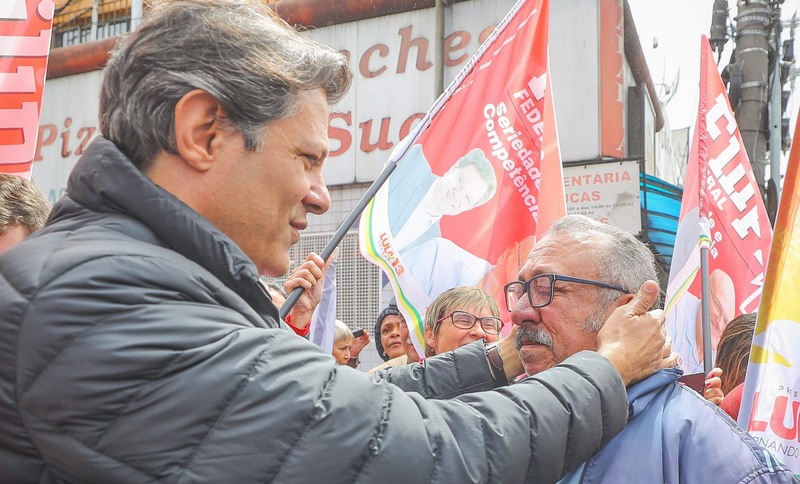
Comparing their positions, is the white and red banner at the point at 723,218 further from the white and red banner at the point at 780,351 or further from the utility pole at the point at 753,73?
the utility pole at the point at 753,73

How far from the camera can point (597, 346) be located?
8.15ft

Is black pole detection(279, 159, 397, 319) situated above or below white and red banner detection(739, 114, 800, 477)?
above

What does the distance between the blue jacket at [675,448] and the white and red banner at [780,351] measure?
0.88 m

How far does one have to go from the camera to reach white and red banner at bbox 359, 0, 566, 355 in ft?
15.4

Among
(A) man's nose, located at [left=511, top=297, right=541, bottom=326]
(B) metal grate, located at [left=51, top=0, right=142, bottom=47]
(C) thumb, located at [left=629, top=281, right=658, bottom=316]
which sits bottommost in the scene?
(A) man's nose, located at [left=511, top=297, right=541, bottom=326]

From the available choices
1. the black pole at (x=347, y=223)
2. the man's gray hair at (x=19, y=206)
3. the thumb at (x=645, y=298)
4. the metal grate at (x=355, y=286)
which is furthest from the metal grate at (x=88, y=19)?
the thumb at (x=645, y=298)

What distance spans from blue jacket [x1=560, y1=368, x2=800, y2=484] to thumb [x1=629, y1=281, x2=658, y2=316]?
0.19m

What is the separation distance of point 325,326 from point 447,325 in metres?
0.95

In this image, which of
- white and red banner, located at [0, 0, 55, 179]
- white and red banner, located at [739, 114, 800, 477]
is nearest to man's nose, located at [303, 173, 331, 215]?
white and red banner, located at [739, 114, 800, 477]

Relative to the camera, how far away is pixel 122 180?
4.76 feet

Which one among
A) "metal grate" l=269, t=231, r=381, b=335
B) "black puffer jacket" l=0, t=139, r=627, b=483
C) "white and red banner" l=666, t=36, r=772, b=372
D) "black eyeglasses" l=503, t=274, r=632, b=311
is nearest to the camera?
"black puffer jacket" l=0, t=139, r=627, b=483

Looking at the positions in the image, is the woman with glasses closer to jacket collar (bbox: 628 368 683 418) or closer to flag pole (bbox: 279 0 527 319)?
flag pole (bbox: 279 0 527 319)

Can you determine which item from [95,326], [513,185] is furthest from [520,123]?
[95,326]

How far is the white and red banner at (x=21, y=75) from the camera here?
3.51m
